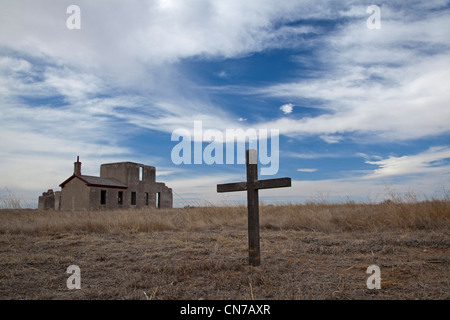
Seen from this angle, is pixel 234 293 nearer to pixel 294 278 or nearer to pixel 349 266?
pixel 294 278

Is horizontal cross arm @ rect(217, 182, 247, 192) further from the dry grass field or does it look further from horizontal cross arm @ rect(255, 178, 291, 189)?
the dry grass field

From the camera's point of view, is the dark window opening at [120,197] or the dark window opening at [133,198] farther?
the dark window opening at [133,198]

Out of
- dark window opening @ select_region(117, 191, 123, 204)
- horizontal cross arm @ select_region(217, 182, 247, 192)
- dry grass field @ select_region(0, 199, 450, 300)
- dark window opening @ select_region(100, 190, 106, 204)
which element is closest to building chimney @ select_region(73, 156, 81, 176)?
dark window opening @ select_region(100, 190, 106, 204)

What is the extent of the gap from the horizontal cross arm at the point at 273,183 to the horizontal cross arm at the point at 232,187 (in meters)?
0.25

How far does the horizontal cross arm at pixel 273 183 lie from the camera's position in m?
4.57

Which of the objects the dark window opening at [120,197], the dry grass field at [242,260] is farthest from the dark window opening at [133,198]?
the dry grass field at [242,260]

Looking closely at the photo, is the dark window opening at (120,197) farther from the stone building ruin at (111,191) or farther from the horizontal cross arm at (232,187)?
the horizontal cross arm at (232,187)

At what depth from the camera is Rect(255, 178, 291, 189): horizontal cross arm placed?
4.57m

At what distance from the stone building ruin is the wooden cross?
21.3 m

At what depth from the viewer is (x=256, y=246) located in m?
4.73
